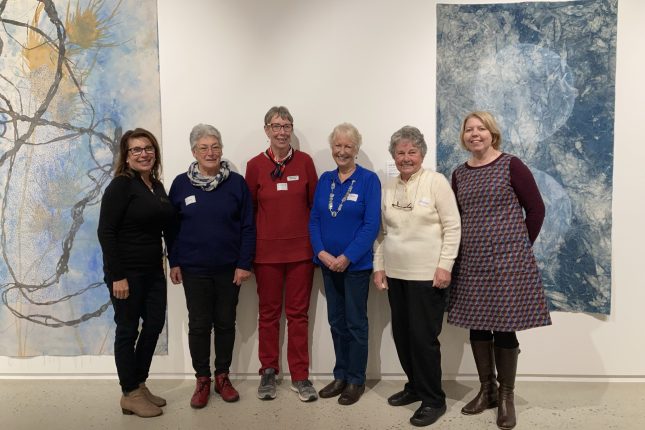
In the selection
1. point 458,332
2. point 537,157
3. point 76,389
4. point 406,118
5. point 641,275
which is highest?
point 406,118

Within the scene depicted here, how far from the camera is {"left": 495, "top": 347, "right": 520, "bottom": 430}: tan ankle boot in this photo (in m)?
2.34

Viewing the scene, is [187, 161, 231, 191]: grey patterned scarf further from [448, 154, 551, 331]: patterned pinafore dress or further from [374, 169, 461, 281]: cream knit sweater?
[448, 154, 551, 331]: patterned pinafore dress

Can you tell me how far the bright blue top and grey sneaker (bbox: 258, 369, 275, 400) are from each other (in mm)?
814

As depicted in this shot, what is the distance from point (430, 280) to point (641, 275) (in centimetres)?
152

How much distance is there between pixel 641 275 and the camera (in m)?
2.86

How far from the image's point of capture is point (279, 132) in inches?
105

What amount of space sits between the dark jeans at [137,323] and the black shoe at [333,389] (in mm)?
1013

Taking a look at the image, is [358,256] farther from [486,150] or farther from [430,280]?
[486,150]

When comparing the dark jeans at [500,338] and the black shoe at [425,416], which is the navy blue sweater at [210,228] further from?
the dark jeans at [500,338]

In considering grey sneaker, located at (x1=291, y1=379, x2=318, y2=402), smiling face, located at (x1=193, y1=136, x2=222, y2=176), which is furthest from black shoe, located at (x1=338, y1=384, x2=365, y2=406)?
smiling face, located at (x1=193, y1=136, x2=222, y2=176)

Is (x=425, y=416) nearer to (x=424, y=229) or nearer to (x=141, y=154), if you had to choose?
(x=424, y=229)

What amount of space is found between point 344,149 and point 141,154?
107 cm

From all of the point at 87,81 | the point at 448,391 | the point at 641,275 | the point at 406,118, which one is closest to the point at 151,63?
the point at 87,81

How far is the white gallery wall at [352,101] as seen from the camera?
287 cm
